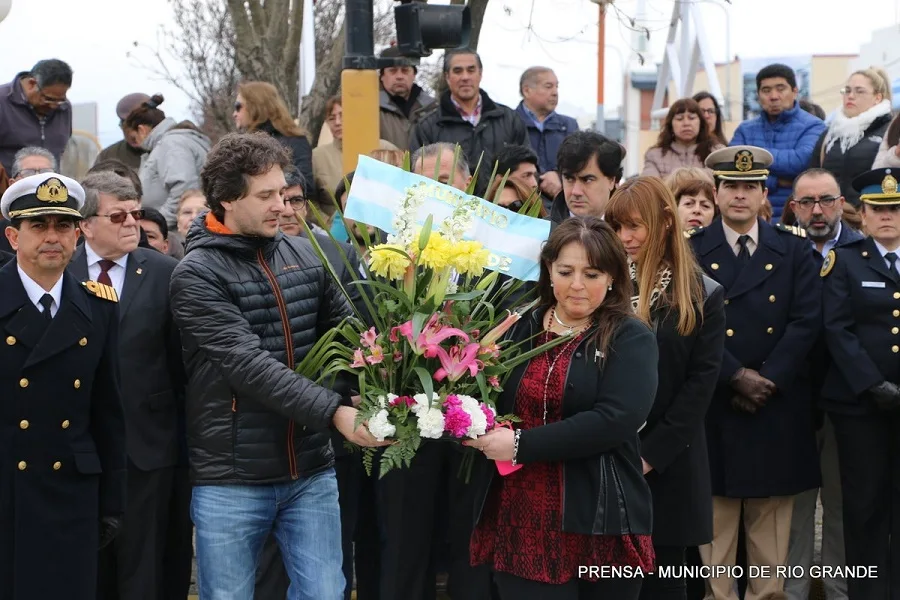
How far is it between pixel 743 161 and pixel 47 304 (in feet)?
12.5

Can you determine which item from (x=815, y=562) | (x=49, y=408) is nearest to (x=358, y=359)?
(x=49, y=408)

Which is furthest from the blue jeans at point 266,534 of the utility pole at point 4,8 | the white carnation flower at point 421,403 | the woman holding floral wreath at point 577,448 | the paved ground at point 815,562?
the utility pole at point 4,8

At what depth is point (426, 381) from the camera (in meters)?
4.41

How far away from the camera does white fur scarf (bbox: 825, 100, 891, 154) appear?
8914mm

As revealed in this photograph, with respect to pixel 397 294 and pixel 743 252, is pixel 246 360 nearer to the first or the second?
pixel 397 294

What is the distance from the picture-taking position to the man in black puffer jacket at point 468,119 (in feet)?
28.1

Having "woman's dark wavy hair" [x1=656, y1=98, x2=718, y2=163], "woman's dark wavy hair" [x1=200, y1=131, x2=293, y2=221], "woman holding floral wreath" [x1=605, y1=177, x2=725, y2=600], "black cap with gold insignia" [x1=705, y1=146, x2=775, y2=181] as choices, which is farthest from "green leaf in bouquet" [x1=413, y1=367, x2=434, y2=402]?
"woman's dark wavy hair" [x1=656, y1=98, x2=718, y2=163]

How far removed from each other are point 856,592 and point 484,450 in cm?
304

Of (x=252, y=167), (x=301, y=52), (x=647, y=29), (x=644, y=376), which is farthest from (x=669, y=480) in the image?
(x=301, y=52)

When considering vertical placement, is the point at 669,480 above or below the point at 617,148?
below

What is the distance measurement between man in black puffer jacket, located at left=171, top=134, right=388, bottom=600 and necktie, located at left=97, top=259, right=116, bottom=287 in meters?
1.09

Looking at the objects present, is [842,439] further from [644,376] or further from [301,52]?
[301,52]

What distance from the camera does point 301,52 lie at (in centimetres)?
1580

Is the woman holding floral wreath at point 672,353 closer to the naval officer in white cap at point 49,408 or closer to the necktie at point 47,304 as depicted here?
the naval officer in white cap at point 49,408
